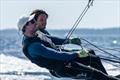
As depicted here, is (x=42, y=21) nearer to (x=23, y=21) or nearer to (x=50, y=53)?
(x=23, y=21)

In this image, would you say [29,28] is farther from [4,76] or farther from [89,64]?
[4,76]

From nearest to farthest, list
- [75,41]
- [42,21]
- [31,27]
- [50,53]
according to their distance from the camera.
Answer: [50,53], [31,27], [42,21], [75,41]

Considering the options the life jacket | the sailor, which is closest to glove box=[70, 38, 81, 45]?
the sailor

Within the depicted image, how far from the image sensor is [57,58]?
436 inches

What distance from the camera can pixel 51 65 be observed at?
11.2 meters

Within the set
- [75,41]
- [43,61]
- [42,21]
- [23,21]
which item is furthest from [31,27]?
[75,41]

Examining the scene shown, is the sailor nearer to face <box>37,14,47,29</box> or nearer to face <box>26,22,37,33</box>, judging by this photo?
face <box>26,22,37,33</box>

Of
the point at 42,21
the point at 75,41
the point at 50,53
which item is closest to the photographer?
the point at 50,53

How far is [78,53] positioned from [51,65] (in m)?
0.53

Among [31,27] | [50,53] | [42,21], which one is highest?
[42,21]

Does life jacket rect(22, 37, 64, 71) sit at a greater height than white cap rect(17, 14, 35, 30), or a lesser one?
lesser

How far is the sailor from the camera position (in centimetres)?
1105

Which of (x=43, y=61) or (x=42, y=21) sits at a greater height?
(x=42, y=21)

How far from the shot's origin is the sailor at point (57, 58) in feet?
36.3
